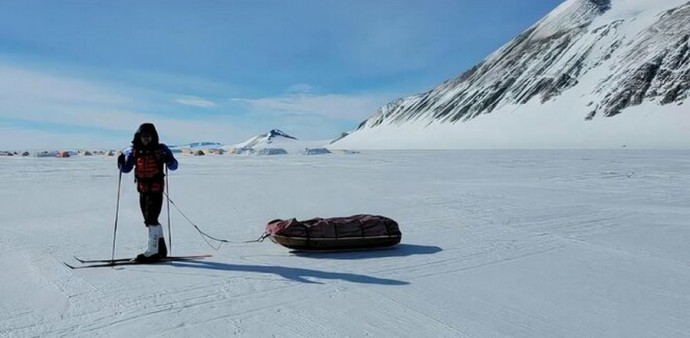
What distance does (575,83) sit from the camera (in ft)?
319

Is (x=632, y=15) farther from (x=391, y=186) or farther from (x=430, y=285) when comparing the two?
(x=430, y=285)

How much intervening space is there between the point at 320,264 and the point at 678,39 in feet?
325

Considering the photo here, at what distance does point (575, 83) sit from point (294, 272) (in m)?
104

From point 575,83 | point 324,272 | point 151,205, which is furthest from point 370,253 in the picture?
point 575,83

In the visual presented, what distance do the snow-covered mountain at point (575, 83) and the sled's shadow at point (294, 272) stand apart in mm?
67843

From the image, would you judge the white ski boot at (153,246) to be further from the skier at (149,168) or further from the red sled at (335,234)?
the red sled at (335,234)

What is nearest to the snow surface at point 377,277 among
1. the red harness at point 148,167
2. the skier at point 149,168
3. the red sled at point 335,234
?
the red sled at point 335,234

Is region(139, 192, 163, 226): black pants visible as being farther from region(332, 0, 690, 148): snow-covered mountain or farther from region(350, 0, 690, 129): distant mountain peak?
region(350, 0, 690, 129): distant mountain peak

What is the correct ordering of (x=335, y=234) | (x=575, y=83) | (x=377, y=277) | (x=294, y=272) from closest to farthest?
(x=377, y=277) → (x=294, y=272) → (x=335, y=234) → (x=575, y=83)

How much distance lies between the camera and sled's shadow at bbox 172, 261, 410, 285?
18.9 feet

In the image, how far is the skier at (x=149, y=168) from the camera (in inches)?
247

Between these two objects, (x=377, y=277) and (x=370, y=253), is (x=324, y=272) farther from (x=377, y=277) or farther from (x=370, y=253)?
(x=370, y=253)

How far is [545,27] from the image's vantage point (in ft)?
409

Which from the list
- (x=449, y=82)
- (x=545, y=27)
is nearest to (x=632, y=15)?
(x=545, y=27)
